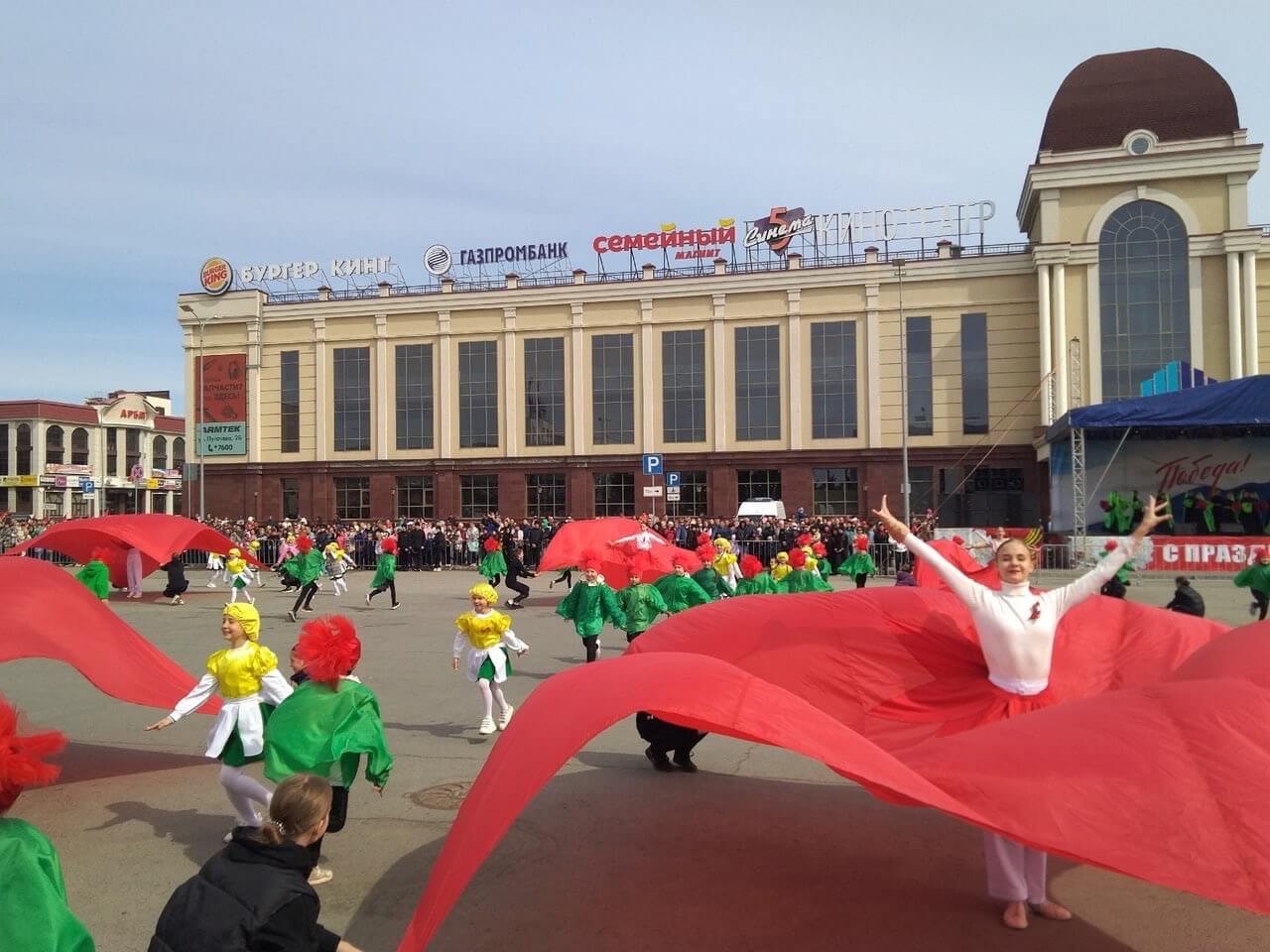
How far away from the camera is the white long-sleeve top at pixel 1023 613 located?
5484mm

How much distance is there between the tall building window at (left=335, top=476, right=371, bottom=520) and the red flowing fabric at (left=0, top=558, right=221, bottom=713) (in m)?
41.2

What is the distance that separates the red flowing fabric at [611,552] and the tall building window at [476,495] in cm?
2852

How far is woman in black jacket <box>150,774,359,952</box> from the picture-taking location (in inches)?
119

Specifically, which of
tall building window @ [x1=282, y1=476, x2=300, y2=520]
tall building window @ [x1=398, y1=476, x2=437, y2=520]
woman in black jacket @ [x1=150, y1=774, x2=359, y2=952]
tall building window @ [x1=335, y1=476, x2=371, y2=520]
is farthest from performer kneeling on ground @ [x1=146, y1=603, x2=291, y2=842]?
tall building window @ [x1=282, y1=476, x2=300, y2=520]

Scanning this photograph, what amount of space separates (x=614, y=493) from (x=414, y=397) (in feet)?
37.0

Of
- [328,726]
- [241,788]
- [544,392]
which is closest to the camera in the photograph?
[328,726]

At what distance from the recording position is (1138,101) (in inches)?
1598

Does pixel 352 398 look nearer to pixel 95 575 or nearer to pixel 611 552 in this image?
pixel 95 575

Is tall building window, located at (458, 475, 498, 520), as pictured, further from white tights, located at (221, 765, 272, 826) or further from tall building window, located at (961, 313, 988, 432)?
white tights, located at (221, 765, 272, 826)

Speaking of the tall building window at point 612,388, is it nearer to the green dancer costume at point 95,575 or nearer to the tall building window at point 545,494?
the tall building window at point 545,494

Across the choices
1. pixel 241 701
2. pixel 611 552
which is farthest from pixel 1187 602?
pixel 241 701

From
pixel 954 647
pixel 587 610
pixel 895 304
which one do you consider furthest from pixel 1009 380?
pixel 954 647

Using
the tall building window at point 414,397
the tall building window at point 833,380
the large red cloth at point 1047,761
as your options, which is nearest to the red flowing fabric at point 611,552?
the large red cloth at point 1047,761

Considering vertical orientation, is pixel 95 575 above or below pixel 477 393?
below
